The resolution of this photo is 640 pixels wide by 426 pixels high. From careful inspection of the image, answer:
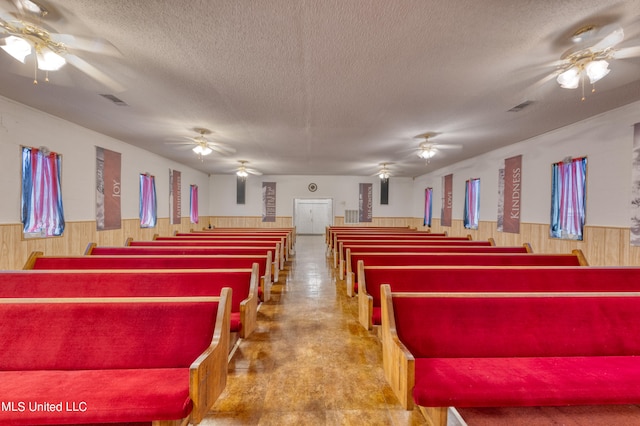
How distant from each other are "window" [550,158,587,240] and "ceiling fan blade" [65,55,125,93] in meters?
6.63

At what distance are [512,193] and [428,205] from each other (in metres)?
4.61

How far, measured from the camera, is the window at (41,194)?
4.19 meters

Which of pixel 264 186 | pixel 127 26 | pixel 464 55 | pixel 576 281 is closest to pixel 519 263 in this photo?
pixel 576 281

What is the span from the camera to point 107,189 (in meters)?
5.96

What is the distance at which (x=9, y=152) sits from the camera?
13.0 feet

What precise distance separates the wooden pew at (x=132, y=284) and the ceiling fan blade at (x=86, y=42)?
5.72ft

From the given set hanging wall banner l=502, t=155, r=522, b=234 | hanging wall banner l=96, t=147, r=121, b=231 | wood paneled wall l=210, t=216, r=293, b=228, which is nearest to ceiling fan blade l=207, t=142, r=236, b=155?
hanging wall banner l=96, t=147, r=121, b=231

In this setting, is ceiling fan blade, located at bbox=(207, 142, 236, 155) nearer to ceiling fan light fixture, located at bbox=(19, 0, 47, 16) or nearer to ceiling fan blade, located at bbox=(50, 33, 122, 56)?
ceiling fan blade, located at bbox=(50, 33, 122, 56)

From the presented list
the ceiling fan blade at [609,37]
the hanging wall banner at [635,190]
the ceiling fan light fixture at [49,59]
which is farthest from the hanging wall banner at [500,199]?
the ceiling fan light fixture at [49,59]

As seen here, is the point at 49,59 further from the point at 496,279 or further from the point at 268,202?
the point at 268,202

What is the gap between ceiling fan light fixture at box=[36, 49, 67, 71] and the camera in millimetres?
2311

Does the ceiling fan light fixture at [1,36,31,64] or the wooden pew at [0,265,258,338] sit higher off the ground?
the ceiling fan light fixture at [1,36,31,64]

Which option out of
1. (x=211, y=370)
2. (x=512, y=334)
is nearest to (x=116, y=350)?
(x=211, y=370)

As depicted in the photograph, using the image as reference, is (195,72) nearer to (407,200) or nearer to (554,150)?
Answer: (554,150)
